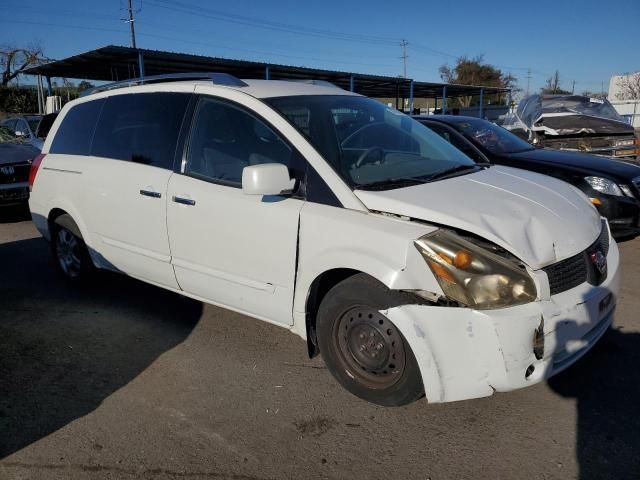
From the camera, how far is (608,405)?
2.88 metres

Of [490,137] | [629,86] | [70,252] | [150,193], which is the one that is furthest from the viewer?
[629,86]

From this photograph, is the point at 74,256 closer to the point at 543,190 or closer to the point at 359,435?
the point at 359,435

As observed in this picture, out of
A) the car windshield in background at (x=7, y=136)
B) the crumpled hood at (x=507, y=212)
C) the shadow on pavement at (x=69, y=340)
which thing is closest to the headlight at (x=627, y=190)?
the crumpled hood at (x=507, y=212)

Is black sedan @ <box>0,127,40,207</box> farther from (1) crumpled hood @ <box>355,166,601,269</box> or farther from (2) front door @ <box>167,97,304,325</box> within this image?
(1) crumpled hood @ <box>355,166,601,269</box>

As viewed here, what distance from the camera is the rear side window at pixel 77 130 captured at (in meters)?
4.59

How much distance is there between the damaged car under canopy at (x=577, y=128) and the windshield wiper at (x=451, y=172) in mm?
5872

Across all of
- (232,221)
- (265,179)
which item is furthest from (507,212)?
(232,221)

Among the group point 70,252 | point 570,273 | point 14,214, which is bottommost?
point 14,214

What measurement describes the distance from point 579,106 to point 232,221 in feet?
32.0

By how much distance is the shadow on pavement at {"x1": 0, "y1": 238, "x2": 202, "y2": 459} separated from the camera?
304 cm

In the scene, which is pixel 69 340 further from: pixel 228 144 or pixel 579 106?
pixel 579 106

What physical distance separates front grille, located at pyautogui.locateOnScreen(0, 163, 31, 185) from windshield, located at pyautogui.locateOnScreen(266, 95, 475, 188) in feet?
22.3

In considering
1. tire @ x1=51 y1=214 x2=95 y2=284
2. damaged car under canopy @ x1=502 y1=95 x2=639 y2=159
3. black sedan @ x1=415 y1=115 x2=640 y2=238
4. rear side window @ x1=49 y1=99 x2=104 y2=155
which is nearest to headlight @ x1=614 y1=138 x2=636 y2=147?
damaged car under canopy @ x1=502 y1=95 x2=639 y2=159

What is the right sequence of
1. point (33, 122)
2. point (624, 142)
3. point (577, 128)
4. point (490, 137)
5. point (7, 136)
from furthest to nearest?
point (33, 122), point (7, 136), point (577, 128), point (624, 142), point (490, 137)
